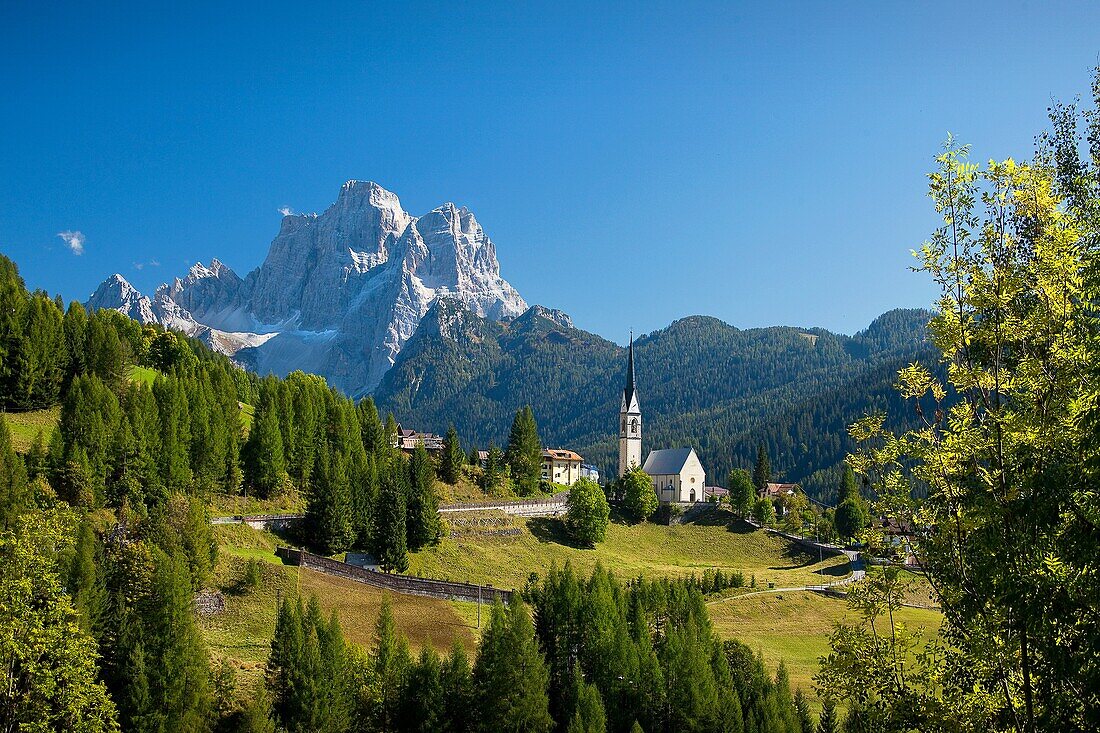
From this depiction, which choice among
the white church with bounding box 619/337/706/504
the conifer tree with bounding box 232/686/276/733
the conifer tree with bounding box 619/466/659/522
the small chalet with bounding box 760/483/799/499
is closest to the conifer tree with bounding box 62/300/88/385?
the conifer tree with bounding box 232/686/276/733

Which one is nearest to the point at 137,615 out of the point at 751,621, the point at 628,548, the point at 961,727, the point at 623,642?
the point at 623,642

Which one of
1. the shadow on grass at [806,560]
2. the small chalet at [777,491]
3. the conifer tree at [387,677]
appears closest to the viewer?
the conifer tree at [387,677]

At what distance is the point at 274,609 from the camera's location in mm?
45312

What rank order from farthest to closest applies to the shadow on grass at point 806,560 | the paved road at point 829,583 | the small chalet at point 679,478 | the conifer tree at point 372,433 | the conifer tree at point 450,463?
→ the small chalet at point 679,478 → the conifer tree at point 450,463 → the conifer tree at point 372,433 → the shadow on grass at point 806,560 → the paved road at point 829,583

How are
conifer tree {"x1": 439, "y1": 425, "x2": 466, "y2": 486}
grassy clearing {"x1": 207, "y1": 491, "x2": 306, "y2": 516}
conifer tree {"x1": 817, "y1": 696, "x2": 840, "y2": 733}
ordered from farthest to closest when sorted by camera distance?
conifer tree {"x1": 439, "y1": 425, "x2": 466, "y2": 486} → grassy clearing {"x1": 207, "y1": 491, "x2": 306, "y2": 516} → conifer tree {"x1": 817, "y1": 696, "x2": 840, "y2": 733}

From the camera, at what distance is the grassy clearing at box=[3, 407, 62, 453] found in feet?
186

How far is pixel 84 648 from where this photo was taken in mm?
23609

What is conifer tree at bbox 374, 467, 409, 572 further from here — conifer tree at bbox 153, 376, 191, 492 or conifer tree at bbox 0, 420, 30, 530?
conifer tree at bbox 0, 420, 30, 530

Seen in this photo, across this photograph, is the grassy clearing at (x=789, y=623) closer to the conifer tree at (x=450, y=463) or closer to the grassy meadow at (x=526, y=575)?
the grassy meadow at (x=526, y=575)

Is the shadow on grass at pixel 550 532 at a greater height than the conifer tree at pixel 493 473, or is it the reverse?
the conifer tree at pixel 493 473

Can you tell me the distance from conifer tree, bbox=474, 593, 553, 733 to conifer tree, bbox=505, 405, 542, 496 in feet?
214

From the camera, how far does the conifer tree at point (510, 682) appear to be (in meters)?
34.4

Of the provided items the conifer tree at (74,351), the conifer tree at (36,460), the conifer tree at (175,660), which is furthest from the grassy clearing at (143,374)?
the conifer tree at (175,660)

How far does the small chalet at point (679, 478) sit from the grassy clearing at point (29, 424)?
79.9 metres
